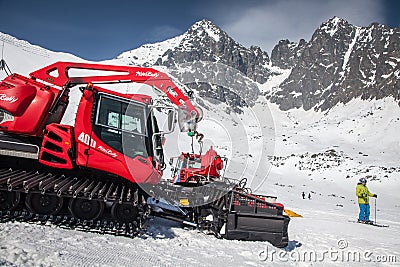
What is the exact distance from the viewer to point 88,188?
5.29 metres

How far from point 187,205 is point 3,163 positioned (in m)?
3.88

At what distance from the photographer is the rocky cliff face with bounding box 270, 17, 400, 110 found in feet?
367

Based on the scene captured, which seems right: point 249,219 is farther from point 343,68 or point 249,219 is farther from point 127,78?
point 343,68

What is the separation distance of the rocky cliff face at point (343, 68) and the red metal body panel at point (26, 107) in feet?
322

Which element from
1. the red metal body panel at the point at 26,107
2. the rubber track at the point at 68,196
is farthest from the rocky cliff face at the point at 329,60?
the rubber track at the point at 68,196

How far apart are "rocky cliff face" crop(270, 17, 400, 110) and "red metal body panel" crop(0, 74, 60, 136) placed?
97998mm

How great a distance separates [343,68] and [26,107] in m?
171

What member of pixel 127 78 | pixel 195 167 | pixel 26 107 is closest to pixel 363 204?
pixel 195 167

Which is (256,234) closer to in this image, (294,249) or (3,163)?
(294,249)

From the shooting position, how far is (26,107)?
5.99m

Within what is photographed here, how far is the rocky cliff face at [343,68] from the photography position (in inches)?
4405

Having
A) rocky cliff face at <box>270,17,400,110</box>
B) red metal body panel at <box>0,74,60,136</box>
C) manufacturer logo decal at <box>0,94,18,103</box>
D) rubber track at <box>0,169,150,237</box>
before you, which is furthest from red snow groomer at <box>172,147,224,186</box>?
rocky cliff face at <box>270,17,400,110</box>

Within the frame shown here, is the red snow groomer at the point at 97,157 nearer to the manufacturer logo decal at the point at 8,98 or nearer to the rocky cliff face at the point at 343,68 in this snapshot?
the manufacturer logo decal at the point at 8,98

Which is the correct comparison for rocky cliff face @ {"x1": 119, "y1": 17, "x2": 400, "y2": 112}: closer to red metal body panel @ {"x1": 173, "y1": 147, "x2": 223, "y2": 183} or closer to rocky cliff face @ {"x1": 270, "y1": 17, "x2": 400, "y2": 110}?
rocky cliff face @ {"x1": 270, "y1": 17, "x2": 400, "y2": 110}
